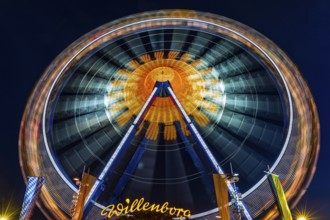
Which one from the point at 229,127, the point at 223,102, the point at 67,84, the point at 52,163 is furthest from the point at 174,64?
the point at 52,163

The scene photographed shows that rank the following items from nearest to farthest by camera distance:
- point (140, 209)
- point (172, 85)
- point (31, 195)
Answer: point (31, 195)
point (140, 209)
point (172, 85)

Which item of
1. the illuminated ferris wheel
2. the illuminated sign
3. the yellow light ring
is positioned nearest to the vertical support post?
the illuminated ferris wheel

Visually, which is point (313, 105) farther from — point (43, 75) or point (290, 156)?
point (43, 75)

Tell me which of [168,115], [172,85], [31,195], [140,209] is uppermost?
[172,85]

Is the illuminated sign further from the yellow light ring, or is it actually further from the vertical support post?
the yellow light ring

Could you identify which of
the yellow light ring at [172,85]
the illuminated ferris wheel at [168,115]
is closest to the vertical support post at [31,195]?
the illuminated ferris wheel at [168,115]

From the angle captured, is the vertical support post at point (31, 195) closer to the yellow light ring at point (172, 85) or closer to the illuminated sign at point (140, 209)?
the illuminated sign at point (140, 209)

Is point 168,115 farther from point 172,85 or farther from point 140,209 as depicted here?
point 140,209

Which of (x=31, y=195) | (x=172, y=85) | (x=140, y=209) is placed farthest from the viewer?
(x=172, y=85)

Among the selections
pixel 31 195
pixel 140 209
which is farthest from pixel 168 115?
pixel 31 195

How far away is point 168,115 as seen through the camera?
56.6 feet

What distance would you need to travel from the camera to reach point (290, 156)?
A: 12.8 m

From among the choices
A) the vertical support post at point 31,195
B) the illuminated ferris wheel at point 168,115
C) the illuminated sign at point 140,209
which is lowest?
the illuminated sign at point 140,209

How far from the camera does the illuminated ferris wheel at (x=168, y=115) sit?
1267 centimetres
